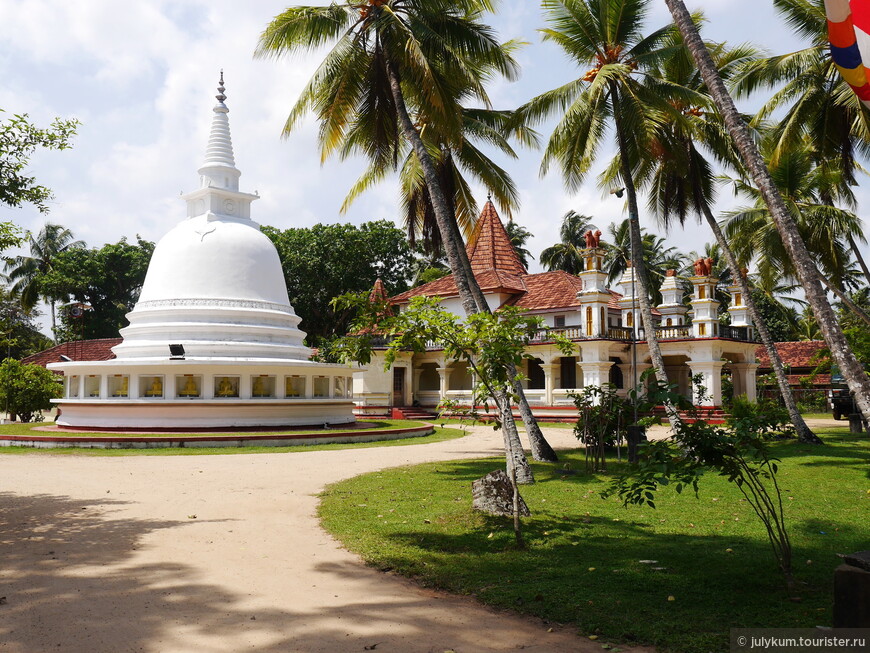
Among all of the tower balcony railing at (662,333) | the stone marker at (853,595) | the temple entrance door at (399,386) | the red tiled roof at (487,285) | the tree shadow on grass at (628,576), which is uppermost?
the red tiled roof at (487,285)

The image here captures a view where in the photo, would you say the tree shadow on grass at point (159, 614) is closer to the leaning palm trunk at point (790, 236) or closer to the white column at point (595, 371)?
the leaning palm trunk at point (790, 236)

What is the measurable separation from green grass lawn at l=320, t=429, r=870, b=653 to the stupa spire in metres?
20.3

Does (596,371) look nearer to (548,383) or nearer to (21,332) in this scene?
(548,383)

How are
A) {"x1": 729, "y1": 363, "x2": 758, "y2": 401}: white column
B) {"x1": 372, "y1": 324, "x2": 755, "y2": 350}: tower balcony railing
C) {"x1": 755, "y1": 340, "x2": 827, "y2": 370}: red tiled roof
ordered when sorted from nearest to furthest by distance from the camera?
{"x1": 372, "y1": 324, "x2": 755, "y2": 350}: tower balcony railing < {"x1": 729, "y1": 363, "x2": 758, "y2": 401}: white column < {"x1": 755, "y1": 340, "x2": 827, "y2": 370}: red tiled roof

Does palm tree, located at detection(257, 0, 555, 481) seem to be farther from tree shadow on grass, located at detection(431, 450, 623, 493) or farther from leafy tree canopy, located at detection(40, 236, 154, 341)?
leafy tree canopy, located at detection(40, 236, 154, 341)

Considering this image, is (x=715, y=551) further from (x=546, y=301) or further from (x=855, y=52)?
(x=546, y=301)

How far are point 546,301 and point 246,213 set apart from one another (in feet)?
57.0

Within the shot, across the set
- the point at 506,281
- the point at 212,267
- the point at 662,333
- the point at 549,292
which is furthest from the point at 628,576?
the point at 506,281

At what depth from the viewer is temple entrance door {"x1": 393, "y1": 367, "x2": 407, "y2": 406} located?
130 feet

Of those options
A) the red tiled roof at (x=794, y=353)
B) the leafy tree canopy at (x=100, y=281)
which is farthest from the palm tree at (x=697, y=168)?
the leafy tree canopy at (x=100, y=281)

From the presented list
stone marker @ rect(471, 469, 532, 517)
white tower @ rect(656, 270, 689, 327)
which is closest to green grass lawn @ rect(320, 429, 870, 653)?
stone marker @ rect(471, 469, 532, 517)

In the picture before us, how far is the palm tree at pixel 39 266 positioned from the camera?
2132 inches

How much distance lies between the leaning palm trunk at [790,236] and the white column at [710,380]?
980 inches

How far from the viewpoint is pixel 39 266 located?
58500 millimetres
